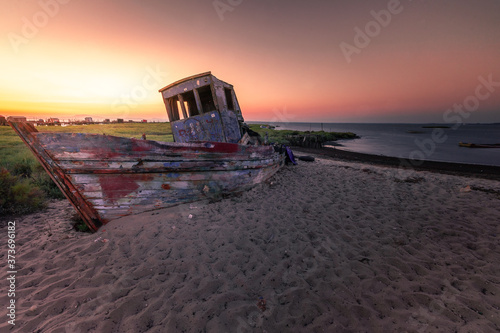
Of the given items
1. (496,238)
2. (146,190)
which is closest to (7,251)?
(146,190)

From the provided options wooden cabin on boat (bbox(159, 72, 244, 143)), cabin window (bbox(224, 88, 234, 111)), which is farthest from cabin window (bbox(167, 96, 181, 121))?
cabin window (bbox(224, 88, 234, 111))

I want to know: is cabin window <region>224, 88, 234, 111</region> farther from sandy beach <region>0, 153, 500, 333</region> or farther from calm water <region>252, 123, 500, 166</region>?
calm water <region>252, 123, 500, 166</region>

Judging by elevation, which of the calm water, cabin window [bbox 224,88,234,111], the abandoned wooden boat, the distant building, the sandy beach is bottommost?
the calm water

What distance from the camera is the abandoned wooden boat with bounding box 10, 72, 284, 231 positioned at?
11.6ft

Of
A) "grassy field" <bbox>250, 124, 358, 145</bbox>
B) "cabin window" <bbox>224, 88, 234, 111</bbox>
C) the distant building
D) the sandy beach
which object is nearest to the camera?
the sandy beach

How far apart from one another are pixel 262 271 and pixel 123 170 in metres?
3.28

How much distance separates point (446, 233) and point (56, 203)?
1003 cm

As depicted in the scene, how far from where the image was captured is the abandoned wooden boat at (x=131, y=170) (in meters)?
3.53

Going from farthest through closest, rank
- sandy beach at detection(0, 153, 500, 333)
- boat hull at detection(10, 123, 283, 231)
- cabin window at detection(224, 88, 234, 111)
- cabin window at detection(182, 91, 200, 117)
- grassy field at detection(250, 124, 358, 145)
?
grassy field at detection(250, 124, 358, 145), cabin window at detection(182, 91, 200, 117), cabin window at detection(224, 88, 234, 111), boat hull at detection(10, 123, 283, 231), sandy beach at detection(0, 153, 500, 333)

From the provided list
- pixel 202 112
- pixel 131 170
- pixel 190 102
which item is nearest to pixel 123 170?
pixel 131 170

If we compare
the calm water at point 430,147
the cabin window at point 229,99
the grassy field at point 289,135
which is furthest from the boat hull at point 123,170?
the grassy field at point 289,135

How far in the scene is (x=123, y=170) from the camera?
3908 millimetres

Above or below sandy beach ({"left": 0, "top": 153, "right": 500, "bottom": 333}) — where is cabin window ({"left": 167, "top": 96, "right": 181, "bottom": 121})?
above

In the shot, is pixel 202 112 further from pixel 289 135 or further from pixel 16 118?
pixel 289 135
